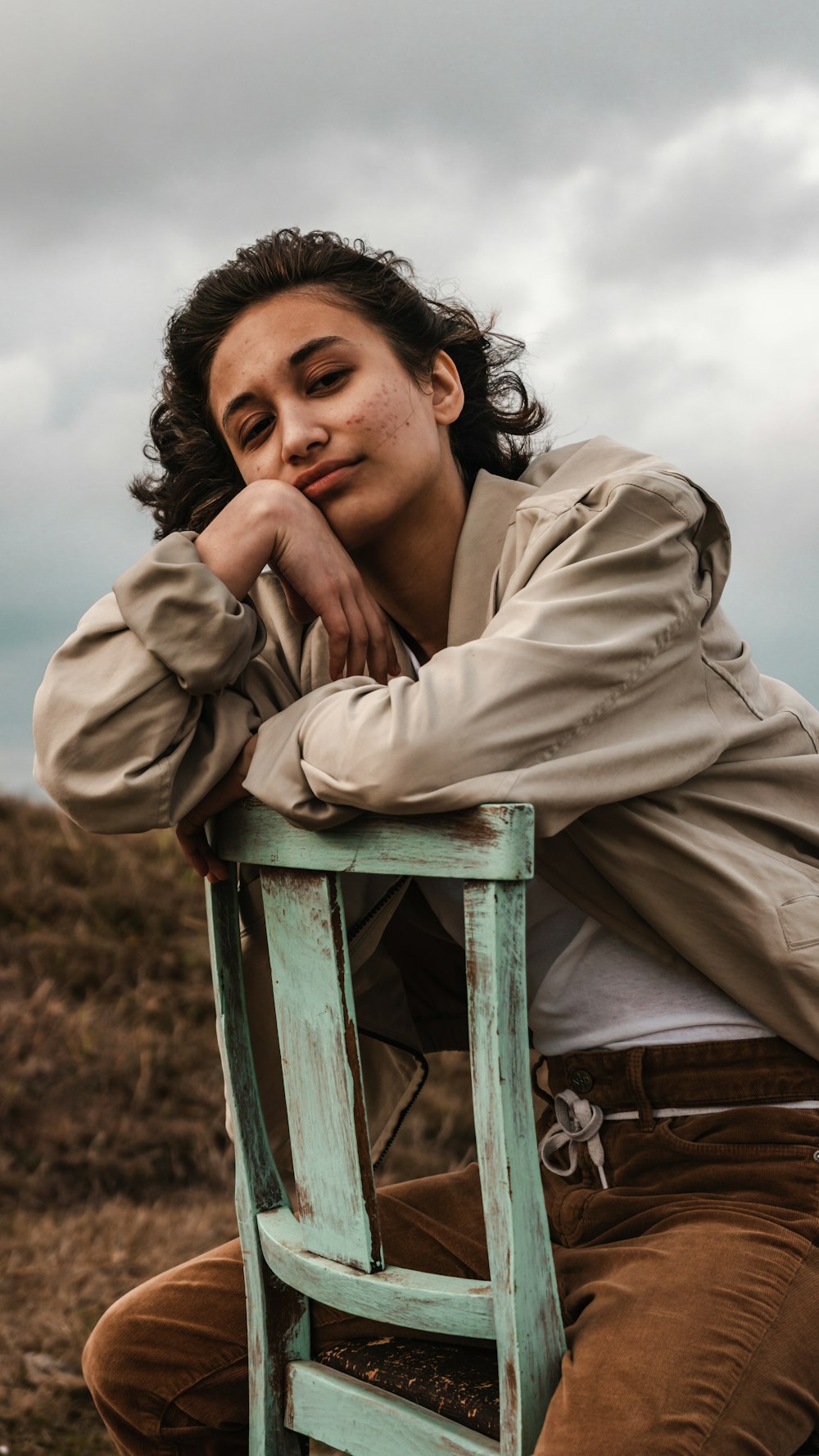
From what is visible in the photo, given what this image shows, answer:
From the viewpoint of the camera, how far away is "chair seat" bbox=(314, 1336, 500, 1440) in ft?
4.43

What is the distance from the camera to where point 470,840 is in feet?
3.95

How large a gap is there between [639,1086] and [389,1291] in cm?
36

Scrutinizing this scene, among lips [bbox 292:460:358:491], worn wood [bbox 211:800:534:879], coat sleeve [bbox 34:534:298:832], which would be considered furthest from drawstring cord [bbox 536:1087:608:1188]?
lips [bbox 292:460:358:491]

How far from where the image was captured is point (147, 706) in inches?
60.3

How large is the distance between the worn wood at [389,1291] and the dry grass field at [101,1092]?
5.45ft

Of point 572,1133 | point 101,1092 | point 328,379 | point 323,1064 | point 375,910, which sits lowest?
point 101,1092

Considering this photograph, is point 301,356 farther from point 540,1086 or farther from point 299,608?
point 540,1086

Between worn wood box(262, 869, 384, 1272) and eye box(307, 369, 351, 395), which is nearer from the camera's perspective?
worn wood box(262, 869, 384, 1272)

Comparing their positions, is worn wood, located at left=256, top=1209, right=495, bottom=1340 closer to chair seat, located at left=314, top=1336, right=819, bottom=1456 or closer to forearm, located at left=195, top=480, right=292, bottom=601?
chair seat, located at left=314, top=1336, right=819, bottom=1456

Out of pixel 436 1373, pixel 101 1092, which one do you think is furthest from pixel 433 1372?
pixel 101 1092

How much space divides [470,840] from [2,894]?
3.86m

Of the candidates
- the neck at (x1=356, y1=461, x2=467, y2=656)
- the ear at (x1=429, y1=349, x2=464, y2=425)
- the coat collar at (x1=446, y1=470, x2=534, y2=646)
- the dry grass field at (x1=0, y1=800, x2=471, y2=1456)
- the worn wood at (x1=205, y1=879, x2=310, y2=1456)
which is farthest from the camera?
the dry grass field at (x1=0, y1=800, x2=471, y2=1456)

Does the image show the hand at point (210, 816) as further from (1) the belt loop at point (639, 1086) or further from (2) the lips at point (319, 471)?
(1) the belt loop at point (639, 1086)

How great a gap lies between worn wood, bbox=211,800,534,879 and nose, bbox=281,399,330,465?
52 centimetres
